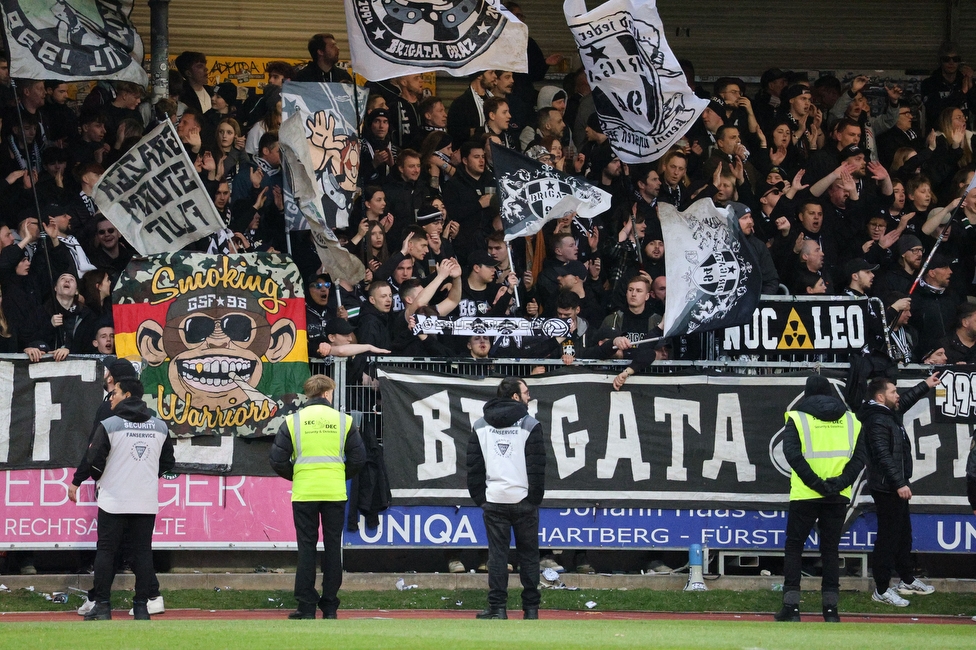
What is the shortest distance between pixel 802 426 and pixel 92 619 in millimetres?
6027

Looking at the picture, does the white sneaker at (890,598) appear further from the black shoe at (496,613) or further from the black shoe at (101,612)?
the black shoe at (101,612)

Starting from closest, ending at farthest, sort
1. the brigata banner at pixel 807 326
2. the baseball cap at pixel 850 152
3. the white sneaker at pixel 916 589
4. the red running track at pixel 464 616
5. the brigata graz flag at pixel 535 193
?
1. the red running track at pixel 464 616
2. the white sneaker at pixel 916 589
3. the brigata banner at pixel 807 326
4. the brigata graz flag at pixel 535 193
5. the baseball cap at pixel 850 152

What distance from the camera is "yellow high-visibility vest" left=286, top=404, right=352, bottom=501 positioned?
11188 millimetres

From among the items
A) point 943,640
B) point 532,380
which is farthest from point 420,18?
point 943,640

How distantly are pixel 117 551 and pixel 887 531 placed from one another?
6.87 metres

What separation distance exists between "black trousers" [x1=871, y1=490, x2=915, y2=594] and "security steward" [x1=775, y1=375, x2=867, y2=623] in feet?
4.23

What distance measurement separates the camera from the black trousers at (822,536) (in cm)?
1170

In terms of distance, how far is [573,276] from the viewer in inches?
560

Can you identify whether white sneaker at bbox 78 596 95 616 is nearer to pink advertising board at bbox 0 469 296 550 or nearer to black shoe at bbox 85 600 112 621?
black shoe at bbox 85 600 112 621

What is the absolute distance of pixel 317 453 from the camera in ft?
36.7

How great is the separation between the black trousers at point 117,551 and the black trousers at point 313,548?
1.25 meters

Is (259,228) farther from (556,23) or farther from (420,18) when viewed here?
(556,23)

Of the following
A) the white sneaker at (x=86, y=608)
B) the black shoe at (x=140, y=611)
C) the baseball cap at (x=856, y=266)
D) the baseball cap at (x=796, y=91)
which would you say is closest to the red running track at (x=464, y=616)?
the white sneaker at (x=86, y=608)

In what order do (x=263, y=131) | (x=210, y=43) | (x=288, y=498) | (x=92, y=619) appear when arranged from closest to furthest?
(x=92, y=619)
(x=288, y=498)
(x=263, y=131)
(x=210, y=43)
